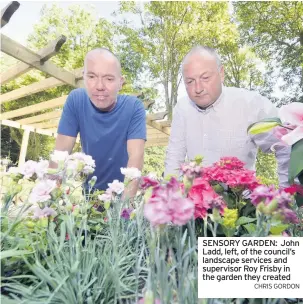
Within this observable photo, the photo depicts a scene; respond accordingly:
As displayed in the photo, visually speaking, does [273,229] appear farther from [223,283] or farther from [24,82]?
[24,82]

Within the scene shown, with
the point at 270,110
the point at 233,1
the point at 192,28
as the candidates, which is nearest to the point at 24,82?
the point at 192,28

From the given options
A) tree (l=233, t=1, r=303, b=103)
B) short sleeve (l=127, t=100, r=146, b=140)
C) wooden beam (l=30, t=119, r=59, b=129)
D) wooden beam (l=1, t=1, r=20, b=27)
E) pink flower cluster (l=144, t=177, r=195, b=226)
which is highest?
tree (l=233, t=1, r=303, b=103)

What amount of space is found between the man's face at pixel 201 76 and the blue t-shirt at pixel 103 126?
31cm

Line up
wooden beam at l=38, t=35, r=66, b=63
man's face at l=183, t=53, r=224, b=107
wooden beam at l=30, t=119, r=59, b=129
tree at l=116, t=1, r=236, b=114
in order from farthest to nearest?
tree at l=116, t=1, r=236, b=114 < wooden beam at l=30, t=119, r=59, b=129 < wooden beam at l=38, t=35, r=66, b=63 < man's face at l=183, t=53, r=224, b=107

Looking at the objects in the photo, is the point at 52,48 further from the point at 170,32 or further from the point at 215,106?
the point at 170,32

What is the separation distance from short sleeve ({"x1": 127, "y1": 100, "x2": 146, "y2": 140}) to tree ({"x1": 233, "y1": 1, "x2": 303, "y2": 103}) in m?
8.65

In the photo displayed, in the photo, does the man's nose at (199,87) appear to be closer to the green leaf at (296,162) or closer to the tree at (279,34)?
the green leaf at (296,162)

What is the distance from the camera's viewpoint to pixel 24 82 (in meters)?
9.07

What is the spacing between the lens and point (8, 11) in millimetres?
2723

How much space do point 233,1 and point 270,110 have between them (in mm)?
9461

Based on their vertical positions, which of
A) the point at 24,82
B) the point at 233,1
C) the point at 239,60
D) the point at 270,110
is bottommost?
the point at 270,110

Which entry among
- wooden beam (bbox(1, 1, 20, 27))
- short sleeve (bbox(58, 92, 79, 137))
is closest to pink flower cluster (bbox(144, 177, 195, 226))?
short sleeve (bbox(58, 92, 79, 137))
